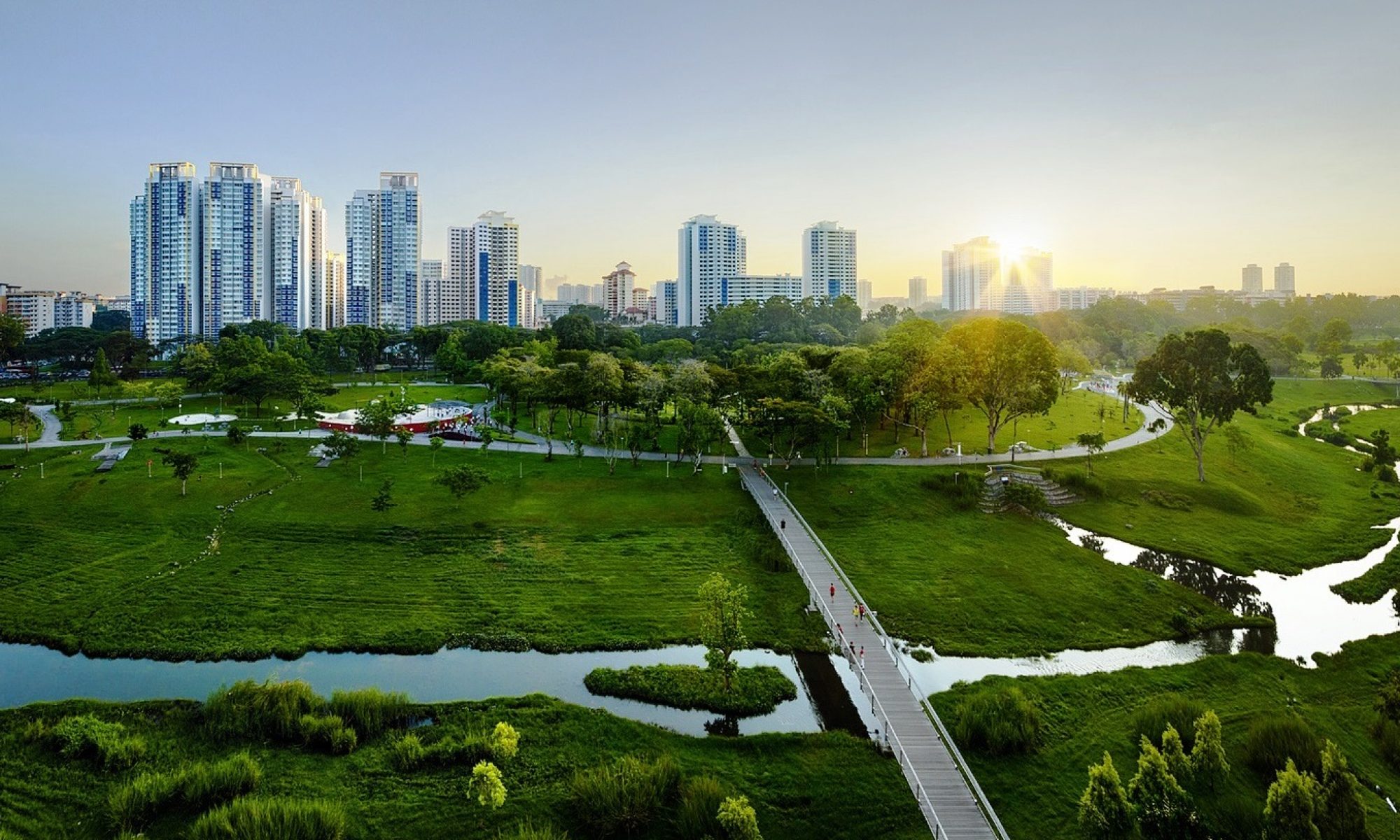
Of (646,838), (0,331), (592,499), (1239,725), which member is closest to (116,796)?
(646,838)

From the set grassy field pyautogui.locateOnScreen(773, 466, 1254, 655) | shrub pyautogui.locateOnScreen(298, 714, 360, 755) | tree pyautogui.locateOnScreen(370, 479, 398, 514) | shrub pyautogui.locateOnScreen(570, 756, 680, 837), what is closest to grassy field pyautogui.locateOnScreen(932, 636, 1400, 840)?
grassy field pyautogui.locateOnScreen(773, 466, 1254, 655)

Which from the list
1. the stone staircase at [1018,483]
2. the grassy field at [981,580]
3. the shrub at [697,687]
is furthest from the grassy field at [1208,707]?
the stone staircase at [1018,483]

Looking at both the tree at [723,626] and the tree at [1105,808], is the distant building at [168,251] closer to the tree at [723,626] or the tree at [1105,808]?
the tree at [723,626]

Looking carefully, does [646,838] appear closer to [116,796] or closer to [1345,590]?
[116,796]

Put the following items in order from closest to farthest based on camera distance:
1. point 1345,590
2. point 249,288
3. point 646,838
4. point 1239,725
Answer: point 646,838 → point 1239,725 → point 1345,590 → point 249,288

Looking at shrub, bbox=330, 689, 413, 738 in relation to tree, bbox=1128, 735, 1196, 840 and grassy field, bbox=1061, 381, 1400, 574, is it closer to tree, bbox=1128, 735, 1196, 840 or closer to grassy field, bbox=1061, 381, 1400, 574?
tree, bbox=1128, 735, 1196, 840
